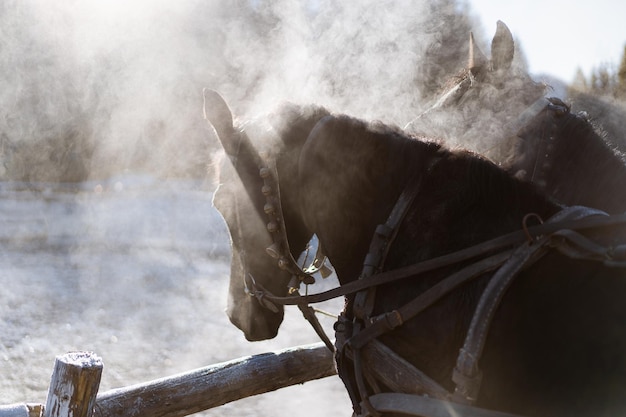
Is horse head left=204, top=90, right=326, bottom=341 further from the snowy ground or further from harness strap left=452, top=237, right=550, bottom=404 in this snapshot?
the snowy ground

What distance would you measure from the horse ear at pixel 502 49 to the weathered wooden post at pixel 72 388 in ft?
9.43

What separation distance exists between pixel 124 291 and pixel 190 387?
816 cm

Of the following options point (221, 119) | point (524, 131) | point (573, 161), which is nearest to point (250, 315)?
point (221, 119)

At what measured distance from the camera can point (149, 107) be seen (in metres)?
19.4

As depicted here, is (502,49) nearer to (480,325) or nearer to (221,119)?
(221,119)

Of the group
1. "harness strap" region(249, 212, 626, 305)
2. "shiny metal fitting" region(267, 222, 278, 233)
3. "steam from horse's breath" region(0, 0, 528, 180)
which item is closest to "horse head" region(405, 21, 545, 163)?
"steam from horse's breath" region(0, 0, 528, 180)

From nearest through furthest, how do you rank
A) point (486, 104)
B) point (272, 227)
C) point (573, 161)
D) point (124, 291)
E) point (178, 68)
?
point (272, 227)
point (573, 161)
point (486, 104)
point (124, 291)
point (178, 68)

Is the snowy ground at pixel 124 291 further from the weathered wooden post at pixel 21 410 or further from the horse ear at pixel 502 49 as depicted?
the horse ear at pixel 502 49

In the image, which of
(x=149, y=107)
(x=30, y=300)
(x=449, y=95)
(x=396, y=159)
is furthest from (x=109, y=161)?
(x=396, y=159)

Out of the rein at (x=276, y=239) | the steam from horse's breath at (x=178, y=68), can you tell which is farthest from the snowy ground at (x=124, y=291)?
the rein at (x=276, y=239)

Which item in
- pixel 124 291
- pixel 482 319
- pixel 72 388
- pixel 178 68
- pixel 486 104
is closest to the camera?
pixel 482 319

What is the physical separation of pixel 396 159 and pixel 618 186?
127 cm

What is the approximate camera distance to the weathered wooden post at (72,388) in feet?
7.61

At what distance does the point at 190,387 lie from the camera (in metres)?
3.16
